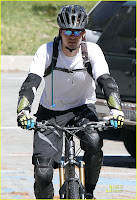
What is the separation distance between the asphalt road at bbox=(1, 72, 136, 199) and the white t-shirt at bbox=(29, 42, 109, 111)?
2073mm

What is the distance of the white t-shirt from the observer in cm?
598

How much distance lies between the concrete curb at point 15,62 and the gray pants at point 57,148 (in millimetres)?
17092

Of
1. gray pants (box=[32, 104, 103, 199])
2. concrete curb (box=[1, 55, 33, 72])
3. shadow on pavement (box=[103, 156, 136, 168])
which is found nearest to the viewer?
gray pants (box=[32, 104, 103, 199])

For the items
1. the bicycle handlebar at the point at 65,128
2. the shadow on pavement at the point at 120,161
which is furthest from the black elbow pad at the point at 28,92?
the shadow on pavement at the point at 120,161

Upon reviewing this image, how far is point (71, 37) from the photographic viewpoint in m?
5.93

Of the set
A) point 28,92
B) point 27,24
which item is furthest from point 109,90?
point 27,24

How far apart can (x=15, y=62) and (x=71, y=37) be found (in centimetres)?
1766

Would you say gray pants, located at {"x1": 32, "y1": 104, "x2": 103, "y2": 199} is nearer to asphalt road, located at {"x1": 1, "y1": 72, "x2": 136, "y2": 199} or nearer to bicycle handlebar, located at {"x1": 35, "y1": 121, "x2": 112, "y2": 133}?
bicycle handlebar, located at {"x1": 35, "y1": 121, "x2": 112, "y2": 133}

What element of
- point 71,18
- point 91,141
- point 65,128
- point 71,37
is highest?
point 71,18

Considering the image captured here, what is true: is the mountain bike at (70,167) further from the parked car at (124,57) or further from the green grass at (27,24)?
the green grass at (27,24)

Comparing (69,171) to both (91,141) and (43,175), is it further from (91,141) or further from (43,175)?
(91,141)

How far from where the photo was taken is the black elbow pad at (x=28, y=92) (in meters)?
5.58

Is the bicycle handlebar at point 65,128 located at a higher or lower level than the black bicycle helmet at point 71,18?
lower

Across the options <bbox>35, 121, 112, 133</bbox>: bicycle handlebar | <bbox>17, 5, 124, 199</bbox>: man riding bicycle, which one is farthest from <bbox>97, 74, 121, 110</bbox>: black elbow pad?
<bbox>35, 121, 112, 133</bbox>: bicycle handlebar
